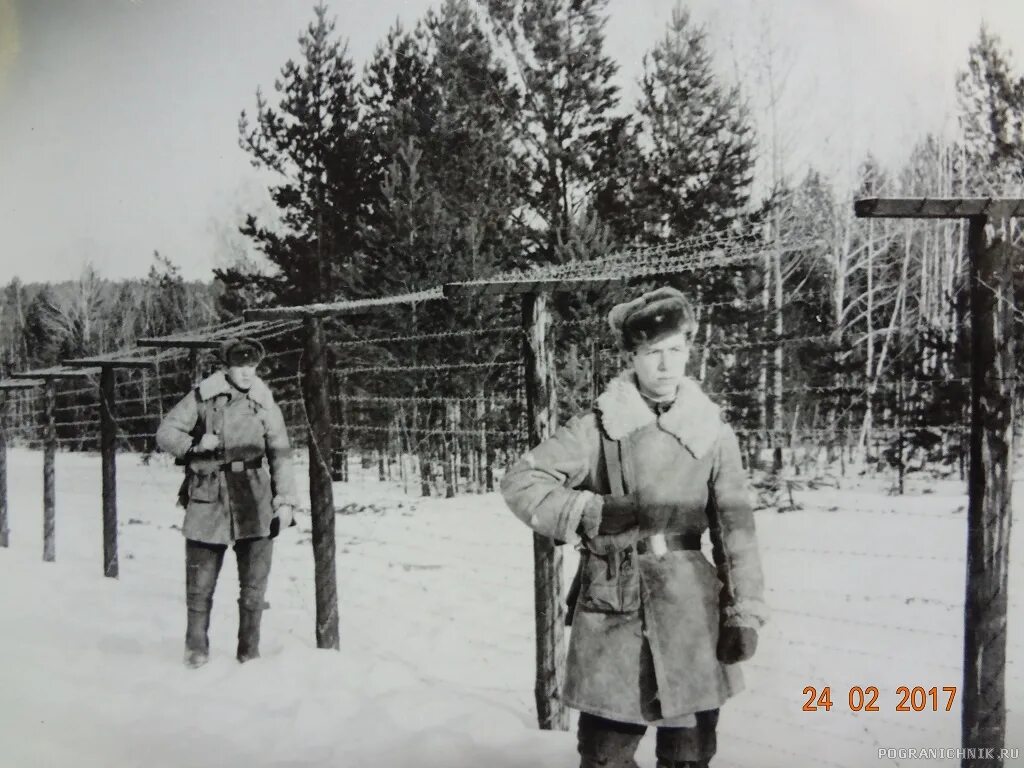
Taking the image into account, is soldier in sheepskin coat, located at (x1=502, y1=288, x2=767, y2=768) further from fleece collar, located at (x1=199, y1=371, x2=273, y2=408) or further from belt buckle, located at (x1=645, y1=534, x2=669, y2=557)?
fleece collar, located at (x1=199, y1=371, x2=273, y2=408)

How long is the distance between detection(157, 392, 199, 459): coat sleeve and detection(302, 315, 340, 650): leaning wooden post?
45 centimetres

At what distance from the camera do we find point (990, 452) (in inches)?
82.2

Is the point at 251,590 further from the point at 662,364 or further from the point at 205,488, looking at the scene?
the point at 662,364

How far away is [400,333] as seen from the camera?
5664 mm

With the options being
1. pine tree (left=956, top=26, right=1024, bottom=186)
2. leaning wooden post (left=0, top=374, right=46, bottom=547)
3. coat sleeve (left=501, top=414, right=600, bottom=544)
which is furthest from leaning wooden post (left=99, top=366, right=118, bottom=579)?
pine tree (left=956, top=26, right=1024, bottom=186)

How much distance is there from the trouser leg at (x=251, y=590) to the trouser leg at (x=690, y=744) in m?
1.94

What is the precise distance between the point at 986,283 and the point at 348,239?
3.84 metres

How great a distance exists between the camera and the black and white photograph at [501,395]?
1.89m

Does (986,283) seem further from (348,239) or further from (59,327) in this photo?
(59,327)

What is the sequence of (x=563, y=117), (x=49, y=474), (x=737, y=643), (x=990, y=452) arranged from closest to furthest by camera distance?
(x=737, y=643) → (x=990, y=452) → (x=563, y=117) → (x=49, y=474)

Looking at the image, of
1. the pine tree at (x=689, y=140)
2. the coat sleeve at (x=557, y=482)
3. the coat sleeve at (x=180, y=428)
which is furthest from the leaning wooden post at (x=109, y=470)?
the coat sleeve at (x=557, y=482)

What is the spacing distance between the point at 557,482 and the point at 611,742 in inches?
22.7

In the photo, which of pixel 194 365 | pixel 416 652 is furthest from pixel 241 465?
pixel 194 365

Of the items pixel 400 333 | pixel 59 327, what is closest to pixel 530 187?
pixel 400 333
